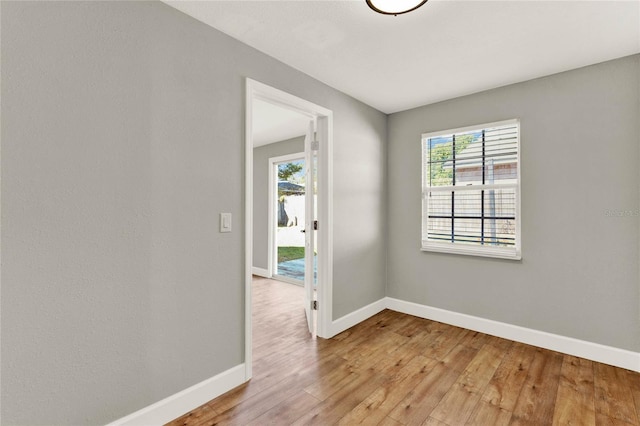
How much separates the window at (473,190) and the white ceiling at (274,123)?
171 cm

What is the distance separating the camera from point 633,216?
7.59 ft

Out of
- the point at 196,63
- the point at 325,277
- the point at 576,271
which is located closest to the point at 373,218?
the point at 325,277

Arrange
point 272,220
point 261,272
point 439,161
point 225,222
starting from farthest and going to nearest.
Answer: point 261,272 → point 272,220 → point 439,161 → point 225,222

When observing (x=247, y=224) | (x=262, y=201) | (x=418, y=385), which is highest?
(x=262, y=201)

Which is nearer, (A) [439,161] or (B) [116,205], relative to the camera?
(B) [116,205]

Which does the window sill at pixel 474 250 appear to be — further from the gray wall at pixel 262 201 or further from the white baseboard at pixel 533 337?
the gray wall at pixel 262 201

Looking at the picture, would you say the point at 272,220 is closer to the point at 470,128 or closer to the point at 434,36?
the point at 470,128

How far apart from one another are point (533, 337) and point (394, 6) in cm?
297

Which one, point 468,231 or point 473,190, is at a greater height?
point 473,190

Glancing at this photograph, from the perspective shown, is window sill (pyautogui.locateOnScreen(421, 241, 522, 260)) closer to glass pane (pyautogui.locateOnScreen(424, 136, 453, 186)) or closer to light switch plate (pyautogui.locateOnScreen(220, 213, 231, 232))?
glass pane (pyautogui.locateOnScreen(424, 136, 453, 186))

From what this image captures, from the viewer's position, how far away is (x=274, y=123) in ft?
13.9

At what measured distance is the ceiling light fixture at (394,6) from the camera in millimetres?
1615

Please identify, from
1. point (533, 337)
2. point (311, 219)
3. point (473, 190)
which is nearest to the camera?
point (533, 337)

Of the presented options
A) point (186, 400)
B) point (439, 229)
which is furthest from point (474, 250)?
point (186, 400)
